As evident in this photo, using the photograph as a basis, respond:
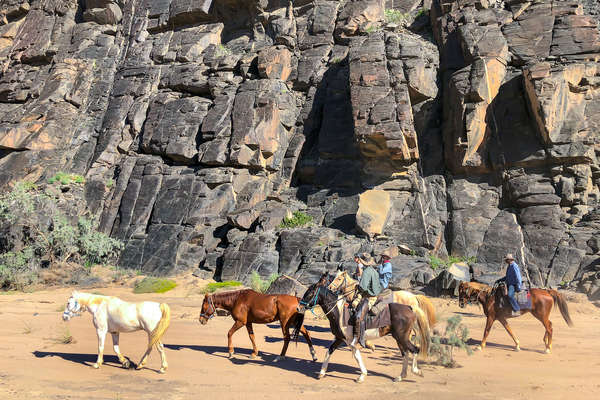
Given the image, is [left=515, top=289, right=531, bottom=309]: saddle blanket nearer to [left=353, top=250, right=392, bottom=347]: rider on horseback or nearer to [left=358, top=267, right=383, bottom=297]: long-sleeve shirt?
[left=353, top=250, right=392, bottom=347]: rider on horseback

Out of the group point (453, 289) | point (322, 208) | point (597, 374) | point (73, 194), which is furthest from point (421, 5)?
point (597, 374)

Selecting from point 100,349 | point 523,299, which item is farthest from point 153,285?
point 523,299

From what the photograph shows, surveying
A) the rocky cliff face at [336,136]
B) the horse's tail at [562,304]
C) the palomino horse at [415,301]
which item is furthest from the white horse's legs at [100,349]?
the rocky cliff face at [336,136]

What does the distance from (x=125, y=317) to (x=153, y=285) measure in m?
12.0

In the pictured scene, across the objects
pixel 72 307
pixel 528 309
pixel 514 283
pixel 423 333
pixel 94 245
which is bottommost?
pixel 94 245

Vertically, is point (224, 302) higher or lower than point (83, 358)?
higher

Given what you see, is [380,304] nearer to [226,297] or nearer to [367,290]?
[367,290]

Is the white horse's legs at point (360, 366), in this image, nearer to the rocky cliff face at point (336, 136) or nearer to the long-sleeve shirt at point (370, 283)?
the long-sleeve shirt at point (370, 283)

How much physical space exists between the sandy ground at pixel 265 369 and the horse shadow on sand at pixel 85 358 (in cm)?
2

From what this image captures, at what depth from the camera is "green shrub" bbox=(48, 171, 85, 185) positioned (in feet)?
88.3

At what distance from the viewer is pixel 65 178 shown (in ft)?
88.8

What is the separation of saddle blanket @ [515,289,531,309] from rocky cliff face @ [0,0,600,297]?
6.79m

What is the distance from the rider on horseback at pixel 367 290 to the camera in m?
8.62

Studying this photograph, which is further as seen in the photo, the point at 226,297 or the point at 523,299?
the point at 523,299
